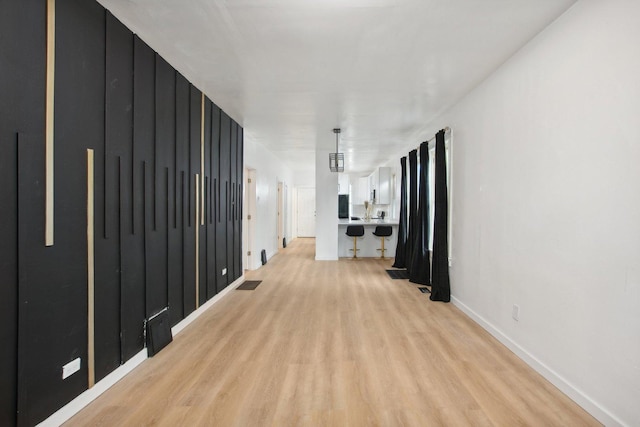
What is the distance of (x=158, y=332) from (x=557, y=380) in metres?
3.23

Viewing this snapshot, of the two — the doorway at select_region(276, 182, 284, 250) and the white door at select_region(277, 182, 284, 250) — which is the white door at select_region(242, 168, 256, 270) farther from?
the white door at select_region(277, 182, 284, 250)

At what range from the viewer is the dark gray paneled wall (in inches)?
61.9

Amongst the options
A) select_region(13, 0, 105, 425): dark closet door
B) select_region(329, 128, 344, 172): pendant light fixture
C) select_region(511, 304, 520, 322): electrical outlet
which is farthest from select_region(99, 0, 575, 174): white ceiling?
select_region(511, 304, 520, 322): electrical outlet

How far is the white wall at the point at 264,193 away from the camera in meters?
6.46

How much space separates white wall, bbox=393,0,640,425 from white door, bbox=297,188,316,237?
33.1ft

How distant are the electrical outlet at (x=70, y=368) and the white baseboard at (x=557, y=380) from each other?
324 cm

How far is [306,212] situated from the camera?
43.7ft

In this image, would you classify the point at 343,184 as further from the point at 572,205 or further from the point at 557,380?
the point at 557,380

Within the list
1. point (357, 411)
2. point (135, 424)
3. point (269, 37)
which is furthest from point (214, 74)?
point (357, 411)

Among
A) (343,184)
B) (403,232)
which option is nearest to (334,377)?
(403,232)

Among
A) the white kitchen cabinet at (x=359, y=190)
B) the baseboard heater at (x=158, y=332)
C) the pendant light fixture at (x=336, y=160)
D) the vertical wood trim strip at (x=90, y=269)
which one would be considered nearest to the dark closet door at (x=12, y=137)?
the vertical wood trim strip at (x=90, y=269)

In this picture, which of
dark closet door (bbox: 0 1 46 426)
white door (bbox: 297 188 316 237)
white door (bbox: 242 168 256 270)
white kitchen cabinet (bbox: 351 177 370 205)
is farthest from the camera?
white door (bbox: 297 188 316 237)

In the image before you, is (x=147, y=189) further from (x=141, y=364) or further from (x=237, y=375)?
(x=237, y=375)

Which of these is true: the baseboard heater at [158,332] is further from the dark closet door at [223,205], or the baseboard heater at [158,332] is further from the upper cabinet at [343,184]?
the upper cabinet at [343,184]
